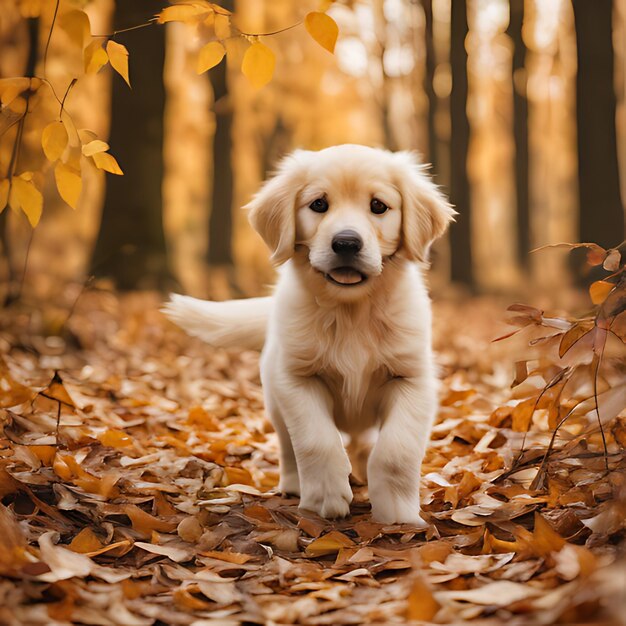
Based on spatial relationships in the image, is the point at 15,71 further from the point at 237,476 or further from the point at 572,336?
the point at 572,336

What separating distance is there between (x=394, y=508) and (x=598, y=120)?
734cm

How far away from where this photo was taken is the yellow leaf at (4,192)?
2672 millimetres

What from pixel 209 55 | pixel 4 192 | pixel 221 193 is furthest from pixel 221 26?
pixel 221 193

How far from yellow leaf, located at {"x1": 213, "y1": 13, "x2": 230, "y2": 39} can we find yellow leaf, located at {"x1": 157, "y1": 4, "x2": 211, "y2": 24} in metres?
0.05

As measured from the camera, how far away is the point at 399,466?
2.68m

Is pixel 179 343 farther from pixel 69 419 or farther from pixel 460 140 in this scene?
pixel 460 140

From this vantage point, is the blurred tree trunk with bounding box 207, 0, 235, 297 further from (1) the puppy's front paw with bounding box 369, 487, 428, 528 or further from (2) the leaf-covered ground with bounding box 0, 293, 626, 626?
(1) the puppy's front paw with bounding box 369, 487, 428, 528

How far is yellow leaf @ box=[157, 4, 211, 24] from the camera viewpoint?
2590 millimetres

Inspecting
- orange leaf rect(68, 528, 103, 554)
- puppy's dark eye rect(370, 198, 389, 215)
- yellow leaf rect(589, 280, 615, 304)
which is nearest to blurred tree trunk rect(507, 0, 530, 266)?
puppy's dark eye rect(370, 198, 389, 215)

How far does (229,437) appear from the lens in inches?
155

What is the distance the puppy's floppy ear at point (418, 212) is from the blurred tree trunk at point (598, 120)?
612 cm

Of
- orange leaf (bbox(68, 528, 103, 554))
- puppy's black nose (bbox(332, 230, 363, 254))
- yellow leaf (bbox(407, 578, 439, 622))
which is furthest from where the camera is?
puppy's black nose (bbox(332, 230, 363, 254))

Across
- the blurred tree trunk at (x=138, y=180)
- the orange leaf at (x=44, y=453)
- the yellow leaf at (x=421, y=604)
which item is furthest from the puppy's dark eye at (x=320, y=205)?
the blurred tree trunk at (x=138, y=180)

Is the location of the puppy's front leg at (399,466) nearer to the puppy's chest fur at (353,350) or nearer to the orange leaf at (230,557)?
the puppy's chest fur at (353,350)
